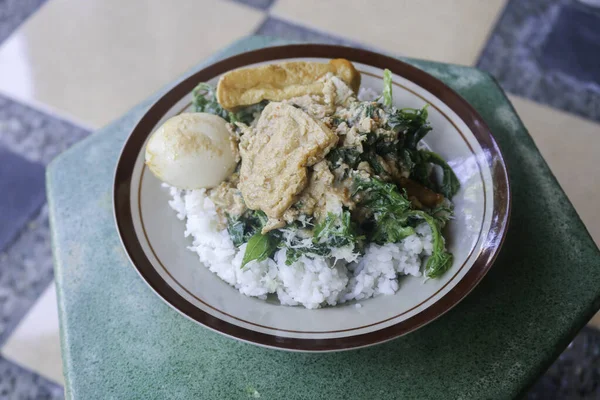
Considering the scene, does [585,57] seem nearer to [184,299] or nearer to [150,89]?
[150,89]

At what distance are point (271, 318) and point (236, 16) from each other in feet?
8.71

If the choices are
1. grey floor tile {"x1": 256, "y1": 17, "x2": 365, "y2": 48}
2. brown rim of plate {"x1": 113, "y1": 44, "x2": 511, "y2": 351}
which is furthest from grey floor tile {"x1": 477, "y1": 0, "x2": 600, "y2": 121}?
brown rim of plate {"x1": 113, "y1": 44, "x2": 511, "y2": 351}

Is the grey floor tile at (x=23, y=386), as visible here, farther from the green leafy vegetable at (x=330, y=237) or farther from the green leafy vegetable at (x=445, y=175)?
the green leafy vegetable at (x=445, y=175)

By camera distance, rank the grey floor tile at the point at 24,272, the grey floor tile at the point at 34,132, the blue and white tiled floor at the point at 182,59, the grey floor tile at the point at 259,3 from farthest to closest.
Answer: the grey floor tile at the point at 259,3, the grey floor tile at the point at 34,132, the blue and white tiled floor at the point at 182,59, the grey floor tile at the point at 24,272

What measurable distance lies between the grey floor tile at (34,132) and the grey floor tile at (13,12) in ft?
1.93

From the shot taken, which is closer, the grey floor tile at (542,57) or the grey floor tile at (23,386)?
the grey floor tile at (23,386)

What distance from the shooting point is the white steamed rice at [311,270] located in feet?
5.32

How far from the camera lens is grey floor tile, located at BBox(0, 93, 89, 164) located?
327cm

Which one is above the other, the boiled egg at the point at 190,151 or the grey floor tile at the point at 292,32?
the boiled egg at the point at 190,151

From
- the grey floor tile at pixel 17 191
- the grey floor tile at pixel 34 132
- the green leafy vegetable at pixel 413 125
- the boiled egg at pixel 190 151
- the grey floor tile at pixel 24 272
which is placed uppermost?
the green leafy vegetable at pixel 413 125

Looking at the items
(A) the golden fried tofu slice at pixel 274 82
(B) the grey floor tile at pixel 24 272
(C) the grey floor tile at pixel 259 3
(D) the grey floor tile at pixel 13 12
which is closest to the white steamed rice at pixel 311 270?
(A) the golden fried tofu slice at pixel 274 82

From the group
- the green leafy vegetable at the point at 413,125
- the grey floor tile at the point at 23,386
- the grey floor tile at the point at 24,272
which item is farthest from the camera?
the grey floor tile at the point at 24,272

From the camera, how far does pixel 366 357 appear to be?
5.32ft

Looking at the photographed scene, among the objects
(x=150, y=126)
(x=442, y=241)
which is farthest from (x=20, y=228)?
(x=442, y=241)
